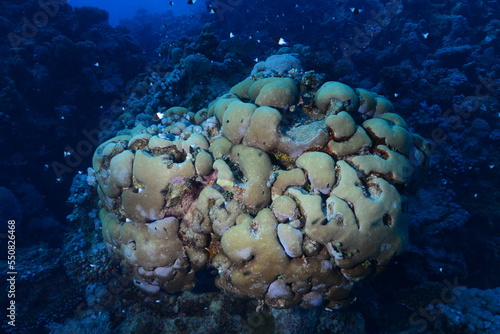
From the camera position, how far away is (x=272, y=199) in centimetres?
361

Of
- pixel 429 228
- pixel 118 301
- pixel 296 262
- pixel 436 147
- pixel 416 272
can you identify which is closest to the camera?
pixel 296 262

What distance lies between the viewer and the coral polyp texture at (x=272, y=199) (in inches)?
128

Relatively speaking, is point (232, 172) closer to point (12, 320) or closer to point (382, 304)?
point (382, 304)

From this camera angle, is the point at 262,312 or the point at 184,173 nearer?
the point at 184,173

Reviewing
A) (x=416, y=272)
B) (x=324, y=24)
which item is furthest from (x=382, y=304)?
(x=324, y=24)

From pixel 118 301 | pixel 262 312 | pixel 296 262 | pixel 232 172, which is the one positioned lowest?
pixel 118 301

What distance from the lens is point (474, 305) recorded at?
5656 millimetres

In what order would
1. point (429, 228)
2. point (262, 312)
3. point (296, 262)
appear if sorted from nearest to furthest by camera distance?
point (296, 262), point (262, 312), point (429, 228)

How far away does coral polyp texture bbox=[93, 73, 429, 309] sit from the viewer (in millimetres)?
3240

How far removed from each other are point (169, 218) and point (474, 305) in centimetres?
682

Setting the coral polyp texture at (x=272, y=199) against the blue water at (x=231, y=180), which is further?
the blue water at (x=231, y=180)

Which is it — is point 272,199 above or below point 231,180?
below

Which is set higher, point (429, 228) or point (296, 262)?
point (296, 262)

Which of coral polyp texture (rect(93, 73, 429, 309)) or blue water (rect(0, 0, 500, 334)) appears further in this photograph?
blue water (rect(0, 0, 500, 334))
